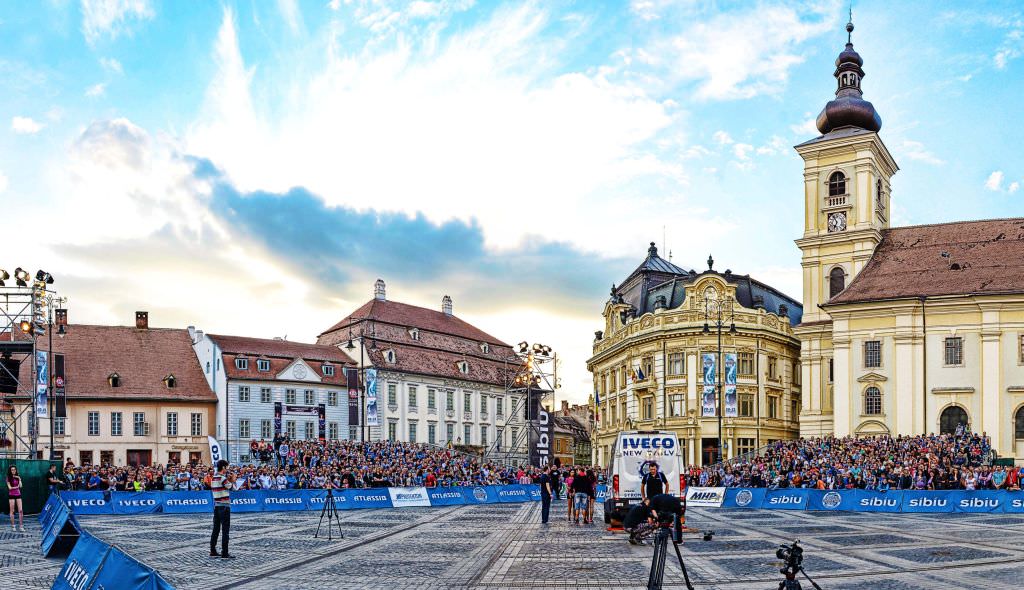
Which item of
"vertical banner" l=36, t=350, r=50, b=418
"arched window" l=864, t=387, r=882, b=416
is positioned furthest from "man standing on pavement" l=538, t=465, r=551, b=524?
"arched window" l=864, t=387, r=882, b=416

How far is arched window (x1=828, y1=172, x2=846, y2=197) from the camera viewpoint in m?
63.7

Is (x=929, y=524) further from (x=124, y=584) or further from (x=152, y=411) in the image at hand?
(x=152, y=411)

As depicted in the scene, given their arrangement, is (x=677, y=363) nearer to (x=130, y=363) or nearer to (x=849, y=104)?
(x=849, y=104)

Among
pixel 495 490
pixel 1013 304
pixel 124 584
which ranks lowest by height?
pixel 495 490

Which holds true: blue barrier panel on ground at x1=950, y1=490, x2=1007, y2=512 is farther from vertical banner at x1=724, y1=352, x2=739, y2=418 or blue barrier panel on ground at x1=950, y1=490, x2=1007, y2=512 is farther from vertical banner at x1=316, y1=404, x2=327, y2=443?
vertical banner at x1=316, y1=404, x2=327, y2=443

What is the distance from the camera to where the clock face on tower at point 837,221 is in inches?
2499

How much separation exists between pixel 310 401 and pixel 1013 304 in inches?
1750

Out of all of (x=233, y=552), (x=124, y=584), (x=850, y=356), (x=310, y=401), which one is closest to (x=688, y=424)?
(x=850, y=356)

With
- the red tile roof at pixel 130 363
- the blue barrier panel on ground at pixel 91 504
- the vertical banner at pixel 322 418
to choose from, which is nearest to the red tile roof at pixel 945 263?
the vertical banner at pixel 322 418

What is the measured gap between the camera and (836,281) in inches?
2496

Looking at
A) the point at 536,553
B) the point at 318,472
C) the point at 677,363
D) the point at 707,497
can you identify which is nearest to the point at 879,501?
the point at 707,497

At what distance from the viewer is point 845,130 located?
64.1 metres

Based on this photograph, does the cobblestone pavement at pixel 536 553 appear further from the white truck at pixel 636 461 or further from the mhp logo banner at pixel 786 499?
the mhp logo banner at pixel 786 499

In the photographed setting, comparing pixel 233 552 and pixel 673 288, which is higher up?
pixel 673 288
